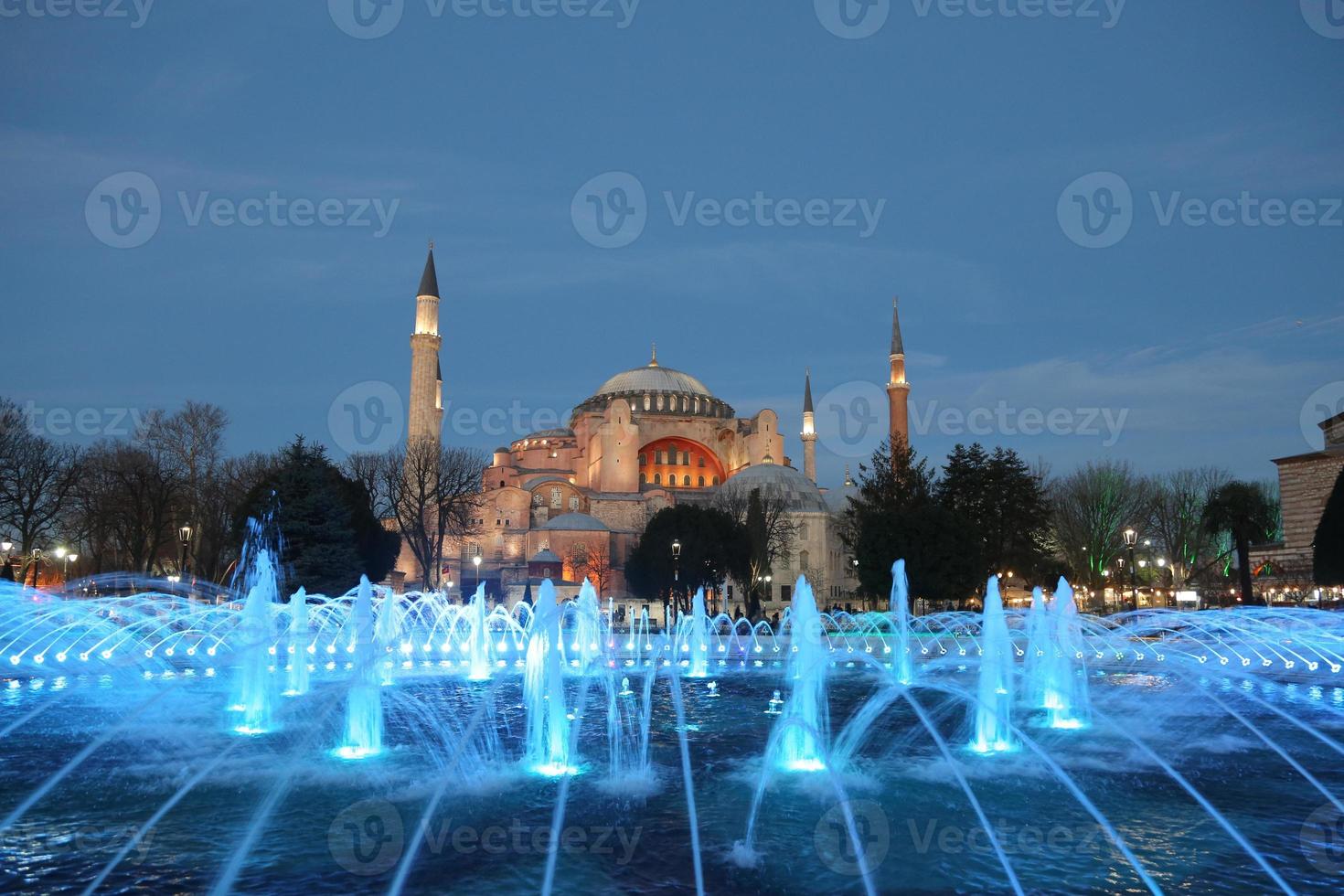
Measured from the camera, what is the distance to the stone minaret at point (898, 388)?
2232 inches

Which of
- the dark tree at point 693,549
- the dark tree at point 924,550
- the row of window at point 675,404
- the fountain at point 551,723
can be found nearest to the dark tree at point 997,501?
the dark tree at point 924,550

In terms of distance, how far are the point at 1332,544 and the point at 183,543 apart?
38162mm

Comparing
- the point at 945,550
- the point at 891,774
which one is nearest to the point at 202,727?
the point at 891,774

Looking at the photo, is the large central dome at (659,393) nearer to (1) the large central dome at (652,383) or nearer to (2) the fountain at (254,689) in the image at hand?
(1) the large central dome at (652,383)

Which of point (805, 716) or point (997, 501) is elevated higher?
point (997, 501)

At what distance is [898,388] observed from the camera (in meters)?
58.1

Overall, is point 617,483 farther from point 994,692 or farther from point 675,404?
point 994,692

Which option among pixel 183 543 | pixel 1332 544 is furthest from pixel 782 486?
pixel 183 543

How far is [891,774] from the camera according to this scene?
25.0ft

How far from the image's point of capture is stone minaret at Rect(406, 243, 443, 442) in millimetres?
50188

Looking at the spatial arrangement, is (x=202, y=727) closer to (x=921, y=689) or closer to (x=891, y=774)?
(x=891, y=774)

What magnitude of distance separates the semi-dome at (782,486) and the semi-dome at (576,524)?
26.0 feet

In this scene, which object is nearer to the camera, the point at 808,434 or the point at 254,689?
the point at 254,689

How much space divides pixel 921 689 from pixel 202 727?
32.4 feet
